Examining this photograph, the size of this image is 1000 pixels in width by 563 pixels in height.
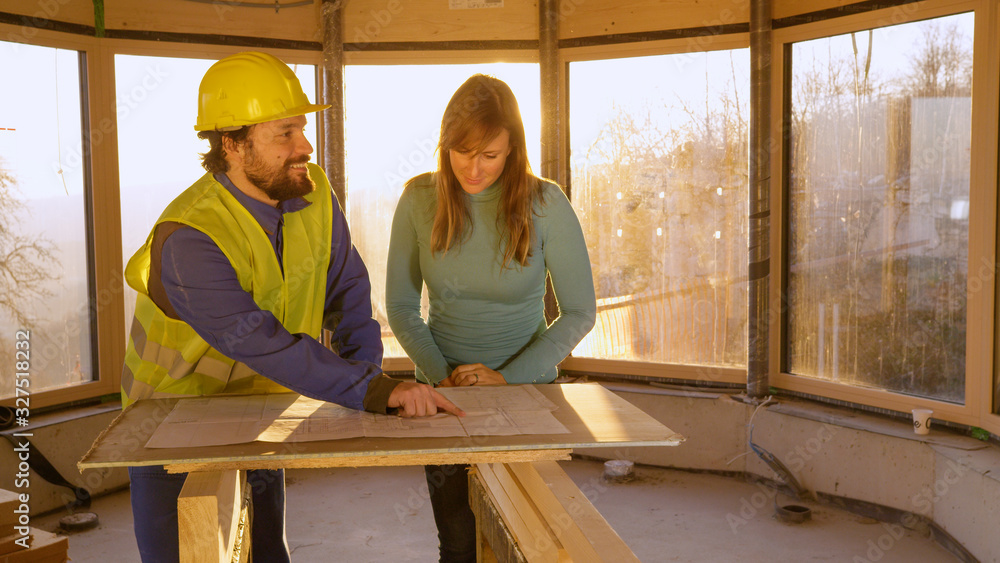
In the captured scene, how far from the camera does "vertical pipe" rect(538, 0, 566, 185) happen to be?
14.7ft

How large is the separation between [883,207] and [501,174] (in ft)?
8.23

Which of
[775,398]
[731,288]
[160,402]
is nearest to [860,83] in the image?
[731,288]

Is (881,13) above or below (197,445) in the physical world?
above

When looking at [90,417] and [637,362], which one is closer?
[90,417]

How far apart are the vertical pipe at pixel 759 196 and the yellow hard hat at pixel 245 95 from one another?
116 inches

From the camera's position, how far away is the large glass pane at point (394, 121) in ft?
15.1

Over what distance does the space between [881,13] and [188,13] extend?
10.7 feet

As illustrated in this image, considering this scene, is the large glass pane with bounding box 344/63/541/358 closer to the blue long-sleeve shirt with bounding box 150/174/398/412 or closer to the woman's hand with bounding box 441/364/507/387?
the woman's hand with bounding box 441/364/507/387

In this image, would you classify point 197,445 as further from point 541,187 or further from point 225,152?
point 541,187

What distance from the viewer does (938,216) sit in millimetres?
3609

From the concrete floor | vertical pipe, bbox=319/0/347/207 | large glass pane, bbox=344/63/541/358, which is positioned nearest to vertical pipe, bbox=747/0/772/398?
the concrete floor

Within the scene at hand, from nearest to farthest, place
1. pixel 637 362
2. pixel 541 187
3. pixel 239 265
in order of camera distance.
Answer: pixel 239 265 < pixel 541 187 < pixel 637 362

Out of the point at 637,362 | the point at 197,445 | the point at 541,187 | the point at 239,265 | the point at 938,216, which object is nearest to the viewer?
the point at 197,445
